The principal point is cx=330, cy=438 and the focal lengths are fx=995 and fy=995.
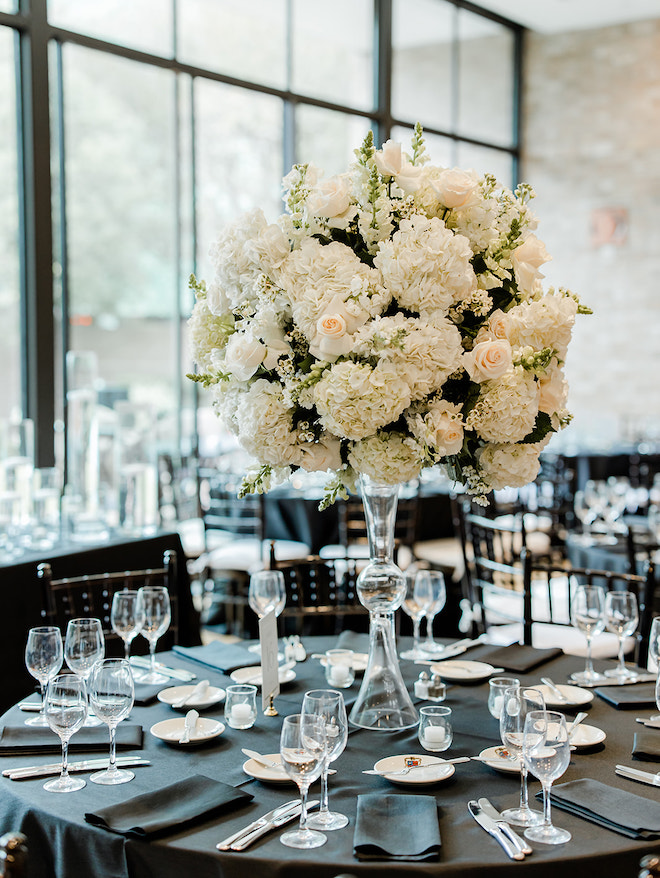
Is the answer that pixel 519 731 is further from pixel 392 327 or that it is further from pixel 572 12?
pixel 572 12

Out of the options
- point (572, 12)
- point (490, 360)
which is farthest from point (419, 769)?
point (572, 12)

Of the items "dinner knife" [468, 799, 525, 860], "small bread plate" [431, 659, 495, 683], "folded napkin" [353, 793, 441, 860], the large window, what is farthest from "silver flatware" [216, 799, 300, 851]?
the large window

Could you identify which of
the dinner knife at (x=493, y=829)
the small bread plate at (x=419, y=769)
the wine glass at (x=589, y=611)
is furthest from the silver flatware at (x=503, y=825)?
the wine glass at (x=589, y=611)

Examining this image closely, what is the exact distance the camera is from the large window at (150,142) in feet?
17.7

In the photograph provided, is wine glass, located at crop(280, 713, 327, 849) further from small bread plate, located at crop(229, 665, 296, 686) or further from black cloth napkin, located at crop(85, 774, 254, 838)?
small bread plate, located at crop(229, 665, 296, 686)

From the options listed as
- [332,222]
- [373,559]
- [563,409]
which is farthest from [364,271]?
[373,559]

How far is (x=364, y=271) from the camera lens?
1982 mm

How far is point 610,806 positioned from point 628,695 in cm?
67

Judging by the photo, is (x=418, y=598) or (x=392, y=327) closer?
(x=392, y=327)

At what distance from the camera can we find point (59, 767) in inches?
74.5

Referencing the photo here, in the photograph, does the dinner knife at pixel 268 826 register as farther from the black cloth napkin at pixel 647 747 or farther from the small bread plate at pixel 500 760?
the black cloth napkin at pixel 647 747

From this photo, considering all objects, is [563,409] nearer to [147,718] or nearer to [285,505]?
[147,718]

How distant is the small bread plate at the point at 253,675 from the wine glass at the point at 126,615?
10.8 inches

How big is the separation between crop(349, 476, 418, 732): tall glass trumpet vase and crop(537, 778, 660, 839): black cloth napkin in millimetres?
456
